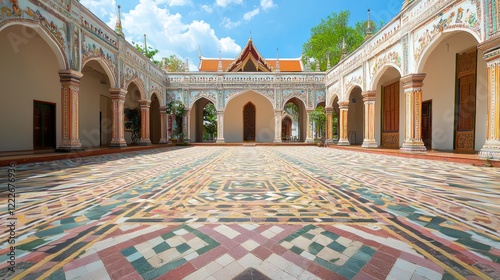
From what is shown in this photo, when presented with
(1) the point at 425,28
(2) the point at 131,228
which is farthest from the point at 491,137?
(2) the point at 131,228

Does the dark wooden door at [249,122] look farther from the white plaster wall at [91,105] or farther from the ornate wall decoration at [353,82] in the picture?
the white plaster wall at [91,105]

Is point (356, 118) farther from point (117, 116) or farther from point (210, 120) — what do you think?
point (117, 116)

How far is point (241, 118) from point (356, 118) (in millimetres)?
8699

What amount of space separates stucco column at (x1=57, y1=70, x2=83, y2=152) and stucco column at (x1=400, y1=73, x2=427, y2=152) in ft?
37.6

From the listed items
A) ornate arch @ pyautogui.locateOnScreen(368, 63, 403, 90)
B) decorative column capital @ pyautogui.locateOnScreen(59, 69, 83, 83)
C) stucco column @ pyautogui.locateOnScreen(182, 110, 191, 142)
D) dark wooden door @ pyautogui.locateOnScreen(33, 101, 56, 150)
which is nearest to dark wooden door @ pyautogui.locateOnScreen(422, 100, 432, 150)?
ornate arch @ pyautogui.locateOnScreen(368, 63, 403, 90)

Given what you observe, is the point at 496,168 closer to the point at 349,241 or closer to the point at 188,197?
the point at 349,241

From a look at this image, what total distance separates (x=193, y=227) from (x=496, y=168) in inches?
253

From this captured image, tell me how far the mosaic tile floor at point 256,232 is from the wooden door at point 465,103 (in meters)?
6.13

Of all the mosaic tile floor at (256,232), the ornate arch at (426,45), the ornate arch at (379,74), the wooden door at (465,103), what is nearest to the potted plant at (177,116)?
the ornate arch at (379,74)

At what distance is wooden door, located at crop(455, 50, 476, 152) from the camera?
24.0 feet

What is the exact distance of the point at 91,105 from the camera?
1112cm

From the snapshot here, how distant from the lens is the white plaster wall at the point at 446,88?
23.2 feet

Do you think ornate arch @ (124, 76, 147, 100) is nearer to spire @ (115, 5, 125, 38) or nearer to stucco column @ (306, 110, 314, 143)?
spire @ (115, 5, 125, 38)

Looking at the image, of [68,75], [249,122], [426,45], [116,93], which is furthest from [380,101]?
Answer: [68,75]
